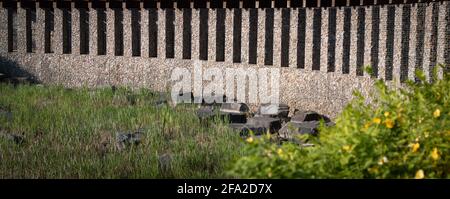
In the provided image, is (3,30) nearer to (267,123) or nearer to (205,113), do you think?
(205,113)

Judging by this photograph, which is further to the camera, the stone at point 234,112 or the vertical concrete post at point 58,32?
the vertical concrete post at point 58,32

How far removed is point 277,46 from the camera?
36.2 feet

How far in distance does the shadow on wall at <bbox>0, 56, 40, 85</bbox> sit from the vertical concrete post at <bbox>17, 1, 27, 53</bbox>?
0.27 meters

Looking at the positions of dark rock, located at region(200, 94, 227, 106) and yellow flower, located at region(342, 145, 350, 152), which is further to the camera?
dark rock, located at region(200, 94, 227, 106)

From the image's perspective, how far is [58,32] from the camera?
13.5 m

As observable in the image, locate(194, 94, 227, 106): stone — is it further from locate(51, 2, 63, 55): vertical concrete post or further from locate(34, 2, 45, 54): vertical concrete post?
locate(34, 2, 45, 54): vertical concrete post

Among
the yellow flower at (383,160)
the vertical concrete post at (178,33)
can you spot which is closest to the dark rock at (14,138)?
the vertical concrete post at (178,33)

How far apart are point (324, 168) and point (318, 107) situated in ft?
20.1

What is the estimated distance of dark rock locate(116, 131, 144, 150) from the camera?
8241mm

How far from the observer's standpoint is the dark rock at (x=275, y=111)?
10.2 meters

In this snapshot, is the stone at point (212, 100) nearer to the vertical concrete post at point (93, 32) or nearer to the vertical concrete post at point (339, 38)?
the vertical concrete post at point (339, 38)

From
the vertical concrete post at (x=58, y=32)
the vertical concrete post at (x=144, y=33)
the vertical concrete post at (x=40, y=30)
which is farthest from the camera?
the vertical concrete post at (x=40, y=30)

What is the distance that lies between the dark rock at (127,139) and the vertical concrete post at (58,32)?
5181 mm

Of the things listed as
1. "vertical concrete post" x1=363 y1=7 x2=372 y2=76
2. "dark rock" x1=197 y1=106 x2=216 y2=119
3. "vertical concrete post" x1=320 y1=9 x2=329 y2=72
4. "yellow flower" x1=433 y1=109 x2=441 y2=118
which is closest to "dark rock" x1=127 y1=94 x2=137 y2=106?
"dark rock" x1=197 y1=106 x2=216 y2=119
